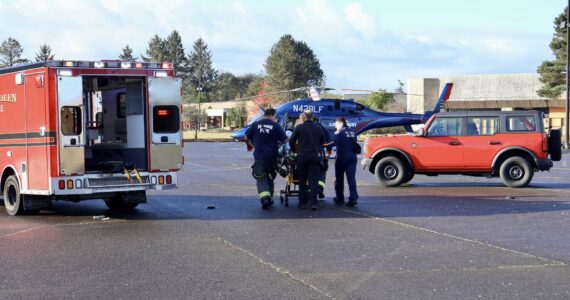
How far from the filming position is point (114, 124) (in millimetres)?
13773

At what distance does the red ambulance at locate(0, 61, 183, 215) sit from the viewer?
11.3 m

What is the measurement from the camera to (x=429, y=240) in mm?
9453

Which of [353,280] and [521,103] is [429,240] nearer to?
[353,280]

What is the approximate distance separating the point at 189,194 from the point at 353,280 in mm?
9007

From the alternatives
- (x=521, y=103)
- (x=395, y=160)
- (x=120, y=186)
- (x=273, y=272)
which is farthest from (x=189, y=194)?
(x=521, y=103)

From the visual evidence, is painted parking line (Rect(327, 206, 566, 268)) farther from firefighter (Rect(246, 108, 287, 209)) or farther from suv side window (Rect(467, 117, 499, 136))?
suv side window (Rect(467, 117, 499, 136))

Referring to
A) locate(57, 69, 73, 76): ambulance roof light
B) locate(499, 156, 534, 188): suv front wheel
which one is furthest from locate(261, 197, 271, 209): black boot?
locate(499, 156, 534, 188): suv front wheel

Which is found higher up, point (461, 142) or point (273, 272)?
point (461, 142)

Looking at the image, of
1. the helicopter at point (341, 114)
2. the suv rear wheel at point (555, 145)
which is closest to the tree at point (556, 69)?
the helicopter at point (341, 114)

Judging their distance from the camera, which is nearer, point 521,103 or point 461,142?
point 461,142

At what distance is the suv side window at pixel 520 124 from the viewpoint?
54.7 ft

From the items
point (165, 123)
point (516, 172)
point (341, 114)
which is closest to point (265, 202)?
point (165, 123)

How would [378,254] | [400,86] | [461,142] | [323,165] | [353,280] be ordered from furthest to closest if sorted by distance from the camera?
[400,86], [461,142], [323,165], [378,254], [353,280]

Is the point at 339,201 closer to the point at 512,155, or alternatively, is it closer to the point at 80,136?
the point at 80,136
